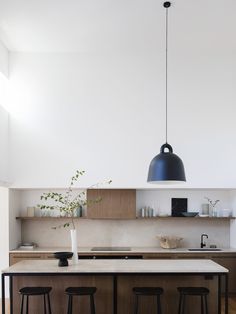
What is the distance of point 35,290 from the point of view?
4.68 meters

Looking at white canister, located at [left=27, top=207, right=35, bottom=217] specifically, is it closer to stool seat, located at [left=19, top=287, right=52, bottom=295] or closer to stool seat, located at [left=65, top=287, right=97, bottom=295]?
stool seat, located at [left=19, top=287, right=52, bottom=295]

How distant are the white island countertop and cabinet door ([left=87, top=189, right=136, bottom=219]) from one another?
185 cm

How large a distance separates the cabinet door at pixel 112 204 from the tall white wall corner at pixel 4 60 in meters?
2.48

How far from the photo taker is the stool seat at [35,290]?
462cm

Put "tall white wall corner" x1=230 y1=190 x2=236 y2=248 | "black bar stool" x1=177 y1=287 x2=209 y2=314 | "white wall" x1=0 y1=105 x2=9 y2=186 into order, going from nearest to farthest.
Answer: "black bar stool" x1=177 y1=287 x2=209 y2=314, "white wall" x1=0 y1=105 x2=9 y2=186, "tall white wall corner" x1=230 y1=190 x2=236 y2=248

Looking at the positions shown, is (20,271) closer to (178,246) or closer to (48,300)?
(48,300)

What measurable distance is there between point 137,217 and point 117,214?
37 cm

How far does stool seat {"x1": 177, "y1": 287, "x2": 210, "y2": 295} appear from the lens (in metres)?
4.70

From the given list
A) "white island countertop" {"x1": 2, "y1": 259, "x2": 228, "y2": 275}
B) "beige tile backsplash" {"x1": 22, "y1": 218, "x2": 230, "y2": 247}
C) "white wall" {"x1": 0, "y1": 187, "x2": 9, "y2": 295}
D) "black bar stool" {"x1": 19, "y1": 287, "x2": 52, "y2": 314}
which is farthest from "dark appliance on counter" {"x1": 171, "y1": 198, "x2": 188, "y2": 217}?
"black bar stool" {"x1": 19, "y1": 287, "x2": 52, "y2": 314}

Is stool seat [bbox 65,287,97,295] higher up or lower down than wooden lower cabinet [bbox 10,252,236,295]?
higher up

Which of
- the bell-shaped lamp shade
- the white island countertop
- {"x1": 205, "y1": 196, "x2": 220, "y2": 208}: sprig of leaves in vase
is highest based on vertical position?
the bell-shaped lamp shade

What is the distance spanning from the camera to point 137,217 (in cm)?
719

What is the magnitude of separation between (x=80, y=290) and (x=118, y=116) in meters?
3.19

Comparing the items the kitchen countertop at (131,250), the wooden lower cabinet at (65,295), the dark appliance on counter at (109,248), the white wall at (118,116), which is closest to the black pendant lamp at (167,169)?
the wooden lower cabinet at (65,295)
